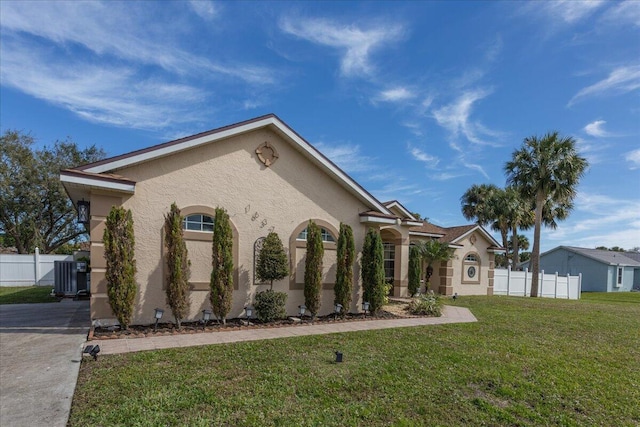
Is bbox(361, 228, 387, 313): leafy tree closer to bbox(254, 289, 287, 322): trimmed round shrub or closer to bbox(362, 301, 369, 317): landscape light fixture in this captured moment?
bbox(362, 301, 369, 317): landscape light fixture

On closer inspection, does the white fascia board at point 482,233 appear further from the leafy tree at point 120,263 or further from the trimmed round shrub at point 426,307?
the leafy tree at point 120,263

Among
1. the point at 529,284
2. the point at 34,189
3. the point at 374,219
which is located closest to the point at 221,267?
the point at 374,219

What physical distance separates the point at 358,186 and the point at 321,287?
366 cm

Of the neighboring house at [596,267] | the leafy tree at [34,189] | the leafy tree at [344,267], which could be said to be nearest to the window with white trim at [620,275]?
the neighboring house at [596,267]

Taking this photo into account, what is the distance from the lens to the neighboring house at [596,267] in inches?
1540

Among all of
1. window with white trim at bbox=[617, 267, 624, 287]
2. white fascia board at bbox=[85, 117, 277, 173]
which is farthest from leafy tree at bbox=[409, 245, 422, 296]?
window with white trim at bbox=[617, 267, 624, 287]

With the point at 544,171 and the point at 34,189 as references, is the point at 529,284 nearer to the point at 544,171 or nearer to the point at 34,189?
the point at 544,171

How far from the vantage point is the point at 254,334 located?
8703 mm

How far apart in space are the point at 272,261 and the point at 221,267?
146cm

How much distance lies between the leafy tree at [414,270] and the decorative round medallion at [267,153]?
38.3 ft

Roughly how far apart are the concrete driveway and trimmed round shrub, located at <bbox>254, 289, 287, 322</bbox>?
4.16m

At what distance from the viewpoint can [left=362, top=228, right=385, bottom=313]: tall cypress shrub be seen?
39.5 ft

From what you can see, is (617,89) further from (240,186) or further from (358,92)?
(240,186)

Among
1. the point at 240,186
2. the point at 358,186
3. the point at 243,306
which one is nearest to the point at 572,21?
the point at 358,186
